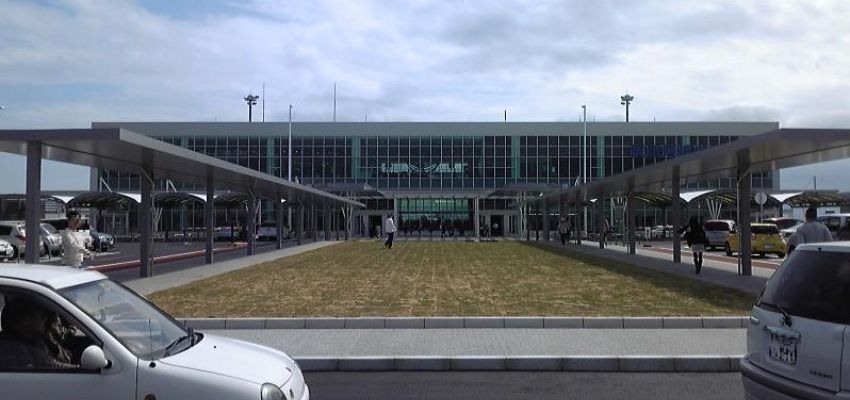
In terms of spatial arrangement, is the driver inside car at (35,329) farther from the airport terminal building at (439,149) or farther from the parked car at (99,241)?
the airport terminal building at (439,149)

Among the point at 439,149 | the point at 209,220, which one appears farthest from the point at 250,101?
the point at 209,220

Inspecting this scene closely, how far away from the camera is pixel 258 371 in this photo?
4641mm

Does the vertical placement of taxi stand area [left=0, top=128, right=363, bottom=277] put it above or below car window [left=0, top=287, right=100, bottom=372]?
above

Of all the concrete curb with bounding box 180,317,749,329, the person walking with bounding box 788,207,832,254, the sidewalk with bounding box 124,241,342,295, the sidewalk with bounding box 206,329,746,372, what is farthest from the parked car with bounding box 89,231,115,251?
the person walking with bounding box 788,207,832,254

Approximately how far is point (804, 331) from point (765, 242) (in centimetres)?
2808

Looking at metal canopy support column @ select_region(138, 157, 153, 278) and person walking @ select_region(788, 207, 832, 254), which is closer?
person walking @ select_region(788, 207, 832, 254)

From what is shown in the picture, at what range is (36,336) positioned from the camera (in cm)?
461

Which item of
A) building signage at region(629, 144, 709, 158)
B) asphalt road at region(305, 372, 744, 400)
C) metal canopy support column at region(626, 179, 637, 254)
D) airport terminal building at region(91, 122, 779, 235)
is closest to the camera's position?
asphalt road at region(305, 372, 744, 400)

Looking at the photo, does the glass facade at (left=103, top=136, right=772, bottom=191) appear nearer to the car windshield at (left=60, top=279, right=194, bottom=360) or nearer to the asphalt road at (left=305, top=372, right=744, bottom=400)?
the asphalt road at (left=305, top=372, right=744, bottom=400)

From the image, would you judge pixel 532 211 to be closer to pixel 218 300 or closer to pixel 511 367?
pixel 218 300

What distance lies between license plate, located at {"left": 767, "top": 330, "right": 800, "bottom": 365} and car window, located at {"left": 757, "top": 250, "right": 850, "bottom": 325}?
0.55 ft

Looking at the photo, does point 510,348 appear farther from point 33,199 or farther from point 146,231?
point 146,231

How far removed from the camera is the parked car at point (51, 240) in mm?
30688

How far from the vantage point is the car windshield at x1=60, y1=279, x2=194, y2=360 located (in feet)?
15.2
